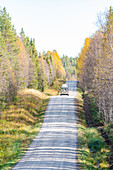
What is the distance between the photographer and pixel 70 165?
12.0 m

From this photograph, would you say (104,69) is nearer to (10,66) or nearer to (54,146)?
(54,146)

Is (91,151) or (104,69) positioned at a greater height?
(104,69)

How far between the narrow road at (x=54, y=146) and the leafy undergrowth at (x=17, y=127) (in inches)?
31.6

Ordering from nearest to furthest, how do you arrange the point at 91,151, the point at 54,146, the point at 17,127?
1. the point at 91,151
2. the point at 54,146
3. the point at 17,127

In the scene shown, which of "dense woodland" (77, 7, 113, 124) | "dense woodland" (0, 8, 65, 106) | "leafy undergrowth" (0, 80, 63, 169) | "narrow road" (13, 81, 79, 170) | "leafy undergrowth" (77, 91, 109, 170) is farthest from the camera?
"dense woodland" (0, 8, 65, 106)

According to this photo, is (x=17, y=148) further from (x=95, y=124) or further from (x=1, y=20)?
(x=1, y=20)

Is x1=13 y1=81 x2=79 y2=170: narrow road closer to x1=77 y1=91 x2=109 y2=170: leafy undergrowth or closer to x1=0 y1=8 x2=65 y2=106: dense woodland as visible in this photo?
x1=77 y1=91 x2=109 y2=170: leafy undergrowth

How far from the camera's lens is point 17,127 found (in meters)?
22.1

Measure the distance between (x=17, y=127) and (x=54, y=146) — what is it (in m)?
7.79

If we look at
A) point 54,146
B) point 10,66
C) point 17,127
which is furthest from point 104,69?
point 10,66

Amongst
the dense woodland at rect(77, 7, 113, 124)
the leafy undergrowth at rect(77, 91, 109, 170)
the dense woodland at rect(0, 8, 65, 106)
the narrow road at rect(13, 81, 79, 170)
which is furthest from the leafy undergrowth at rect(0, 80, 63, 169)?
the dense woodland at rect(77, 7, 113, 124)

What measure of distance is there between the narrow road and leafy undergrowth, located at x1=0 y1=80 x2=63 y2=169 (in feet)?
2.63

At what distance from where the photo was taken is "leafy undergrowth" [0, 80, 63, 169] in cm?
1484

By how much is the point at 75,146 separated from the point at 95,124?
8.24 metres
